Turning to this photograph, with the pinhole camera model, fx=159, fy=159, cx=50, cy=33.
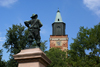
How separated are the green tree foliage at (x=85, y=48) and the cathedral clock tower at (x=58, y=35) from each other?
38484 millimetres

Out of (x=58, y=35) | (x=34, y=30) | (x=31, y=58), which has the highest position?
(x=58, y=35)

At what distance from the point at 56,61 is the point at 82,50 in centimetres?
1583

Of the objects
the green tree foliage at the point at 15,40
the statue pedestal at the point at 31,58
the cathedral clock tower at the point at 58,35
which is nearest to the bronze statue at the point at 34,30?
the statue pedestal at the point at 31,58

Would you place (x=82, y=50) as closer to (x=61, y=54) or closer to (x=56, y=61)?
(x=56, y=61)

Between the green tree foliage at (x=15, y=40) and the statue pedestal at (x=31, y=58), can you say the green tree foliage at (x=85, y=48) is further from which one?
the statue pedestal at (x=31, y=58)

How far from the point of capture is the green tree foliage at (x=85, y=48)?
20.6 m

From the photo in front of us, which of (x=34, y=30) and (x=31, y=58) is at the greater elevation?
(x=34, y=30)

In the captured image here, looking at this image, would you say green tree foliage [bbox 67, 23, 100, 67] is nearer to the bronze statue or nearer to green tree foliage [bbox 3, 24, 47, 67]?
green tree foliage [bbox 3, 24, 47, 67]

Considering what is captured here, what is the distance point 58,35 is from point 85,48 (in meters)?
42.3

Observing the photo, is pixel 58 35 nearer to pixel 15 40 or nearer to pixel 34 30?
pixel 15 40

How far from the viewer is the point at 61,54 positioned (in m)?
42.1

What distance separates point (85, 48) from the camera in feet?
70.2

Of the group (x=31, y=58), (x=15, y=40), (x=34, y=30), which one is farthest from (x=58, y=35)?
(x=31, y=58)

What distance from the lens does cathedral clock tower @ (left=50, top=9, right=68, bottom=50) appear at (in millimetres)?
62381
